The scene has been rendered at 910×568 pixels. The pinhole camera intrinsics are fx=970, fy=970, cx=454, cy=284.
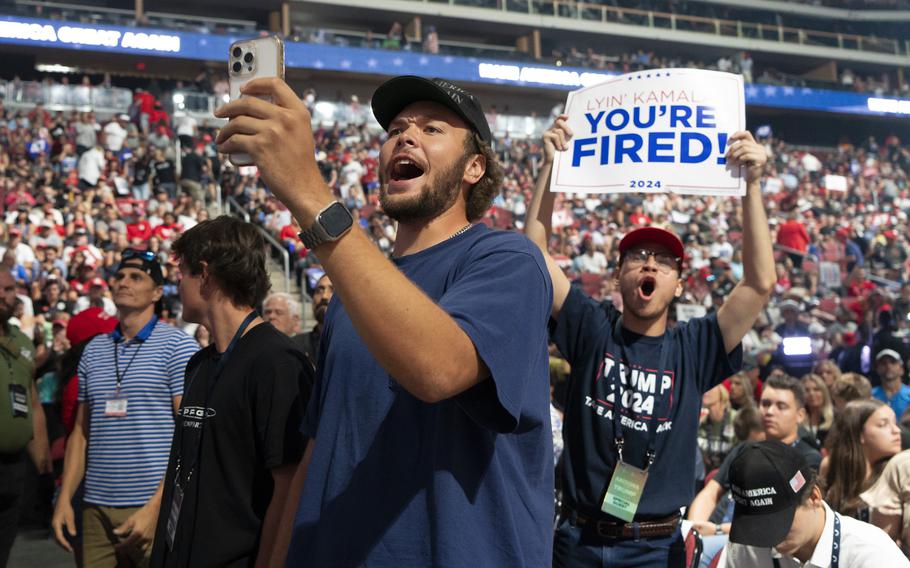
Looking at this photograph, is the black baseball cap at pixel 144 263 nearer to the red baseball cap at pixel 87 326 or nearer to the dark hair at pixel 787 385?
the red baseball cap at pixel 87 326

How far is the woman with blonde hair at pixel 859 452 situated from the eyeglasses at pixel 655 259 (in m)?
1.52

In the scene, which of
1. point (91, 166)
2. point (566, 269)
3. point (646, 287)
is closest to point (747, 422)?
point (646, 287)

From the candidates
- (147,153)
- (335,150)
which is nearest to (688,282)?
(335,150)

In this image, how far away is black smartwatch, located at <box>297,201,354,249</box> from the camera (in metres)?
1.25

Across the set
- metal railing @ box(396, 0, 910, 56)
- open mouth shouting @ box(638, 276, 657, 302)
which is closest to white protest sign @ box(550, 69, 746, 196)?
open mouth shouting @ box(638, 276, 657, 302)

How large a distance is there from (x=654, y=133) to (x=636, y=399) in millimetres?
1217

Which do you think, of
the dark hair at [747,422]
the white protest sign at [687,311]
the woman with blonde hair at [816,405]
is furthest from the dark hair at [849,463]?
the white protest sign at [687,311]

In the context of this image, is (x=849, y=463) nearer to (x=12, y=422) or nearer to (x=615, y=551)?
(x=615, y=551)

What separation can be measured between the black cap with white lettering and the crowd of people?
8 cm

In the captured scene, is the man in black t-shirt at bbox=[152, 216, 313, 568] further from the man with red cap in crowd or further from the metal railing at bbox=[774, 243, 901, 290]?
the metal railing at bbox=[774, 243, 901, 290]

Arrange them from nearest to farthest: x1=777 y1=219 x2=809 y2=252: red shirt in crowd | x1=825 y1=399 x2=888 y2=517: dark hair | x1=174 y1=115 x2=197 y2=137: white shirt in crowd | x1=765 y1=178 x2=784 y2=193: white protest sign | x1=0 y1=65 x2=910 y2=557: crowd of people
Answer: x1=0 y1=65 x2=910 y2=557: crowd of people
x1=825 y1=399 x2=888 y2=517: dark hair
x1=777 y1=219 x2=809 y2=252: red shirt in crowd
x1=174 y1=115 x2=197 y2=137: white shirt in crowd
x1=765 y1=178 x2=784 y2=193: white protest sign

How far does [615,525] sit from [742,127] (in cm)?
158

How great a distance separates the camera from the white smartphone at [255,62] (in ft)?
4.66

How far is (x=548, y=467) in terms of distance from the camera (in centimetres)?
164
